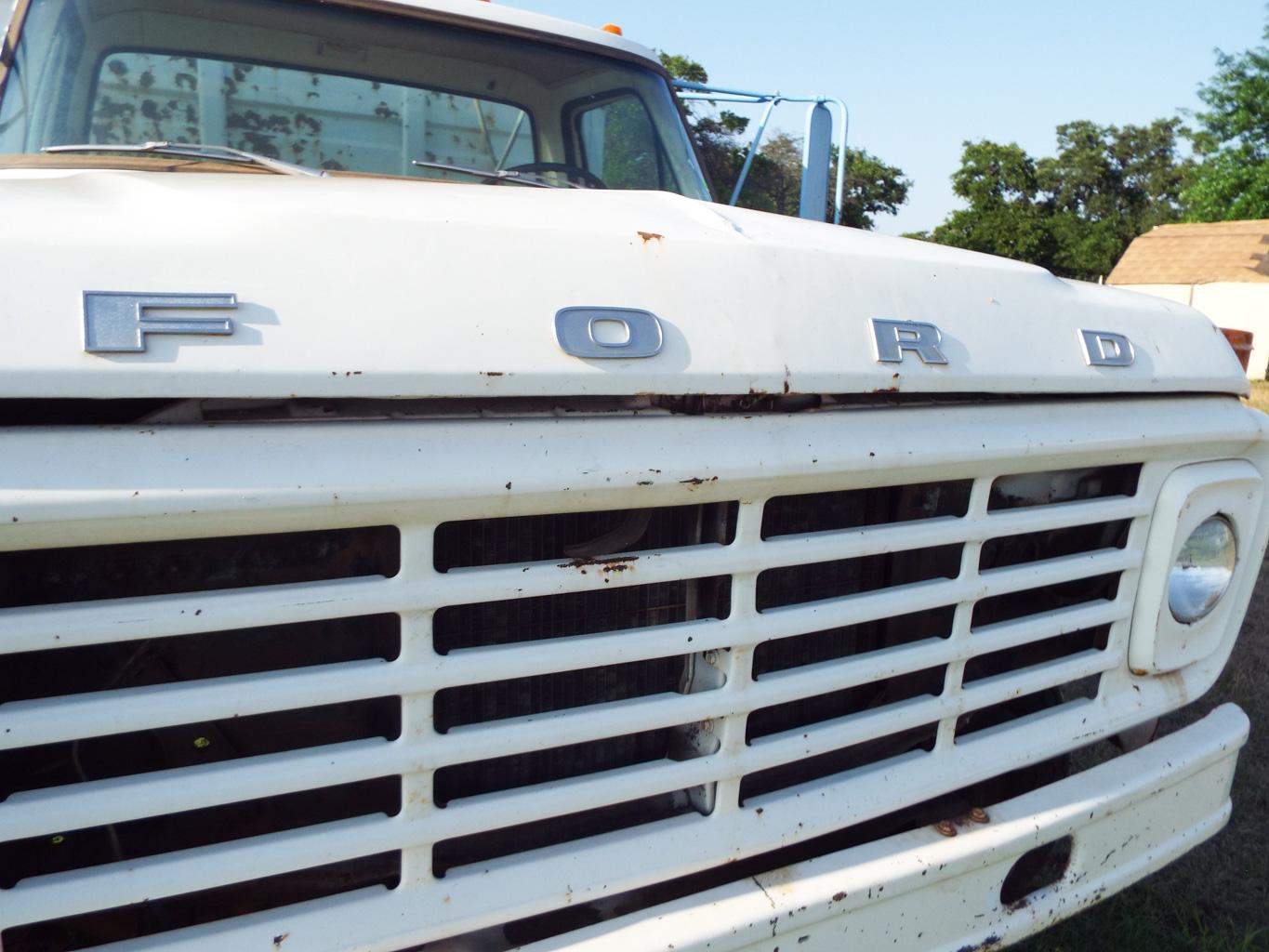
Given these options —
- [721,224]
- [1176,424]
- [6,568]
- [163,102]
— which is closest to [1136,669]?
[1176,424]

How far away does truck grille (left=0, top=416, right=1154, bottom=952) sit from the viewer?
1.09 metres

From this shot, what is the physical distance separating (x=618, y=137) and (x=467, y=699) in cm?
182

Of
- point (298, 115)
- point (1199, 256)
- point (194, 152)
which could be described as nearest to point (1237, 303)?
point (1199, 256)

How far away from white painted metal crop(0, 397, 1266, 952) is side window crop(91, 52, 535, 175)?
4.13 ft

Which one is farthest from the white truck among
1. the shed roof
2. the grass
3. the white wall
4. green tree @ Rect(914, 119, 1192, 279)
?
green tree @ Rect(914, 119, 1192, 279)

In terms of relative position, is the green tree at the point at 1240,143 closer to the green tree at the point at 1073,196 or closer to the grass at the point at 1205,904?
the green tree at the point at 1073,196

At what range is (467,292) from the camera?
47.1 inches

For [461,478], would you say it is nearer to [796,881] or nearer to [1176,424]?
[796,881]

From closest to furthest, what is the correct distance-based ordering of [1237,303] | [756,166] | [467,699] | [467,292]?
[467,292]
[467,699]
[756,166]
[1237,303]

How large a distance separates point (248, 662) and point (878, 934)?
0.96 meters

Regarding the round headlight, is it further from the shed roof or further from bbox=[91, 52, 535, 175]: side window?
the shed roof

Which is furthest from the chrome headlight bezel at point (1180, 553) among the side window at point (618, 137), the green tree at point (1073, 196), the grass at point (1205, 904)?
the green tree at point (1073, 196)

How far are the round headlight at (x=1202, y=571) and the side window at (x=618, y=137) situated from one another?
1.57 meters

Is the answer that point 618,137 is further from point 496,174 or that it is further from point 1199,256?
point 1199,256
